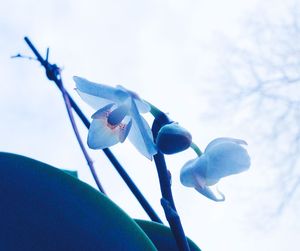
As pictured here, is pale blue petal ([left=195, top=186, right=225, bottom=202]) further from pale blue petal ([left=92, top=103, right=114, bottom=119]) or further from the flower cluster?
pale blue petal ([left=92, top=103, right=114, bottom=119])

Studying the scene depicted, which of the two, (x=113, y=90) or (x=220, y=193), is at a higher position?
(x=113, y=90)

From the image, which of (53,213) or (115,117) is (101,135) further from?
(53,213)

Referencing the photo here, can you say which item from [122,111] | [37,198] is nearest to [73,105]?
[122,111]

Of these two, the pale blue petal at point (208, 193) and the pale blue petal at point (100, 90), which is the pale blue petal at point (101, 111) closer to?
the pale blue petal at point (100, 90)

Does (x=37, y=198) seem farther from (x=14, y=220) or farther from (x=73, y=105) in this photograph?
(x=73, y=105)

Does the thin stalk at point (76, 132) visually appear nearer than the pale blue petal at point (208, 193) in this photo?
No

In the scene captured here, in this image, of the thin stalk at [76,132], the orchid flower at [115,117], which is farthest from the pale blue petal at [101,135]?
the thin stalk at [76,132]

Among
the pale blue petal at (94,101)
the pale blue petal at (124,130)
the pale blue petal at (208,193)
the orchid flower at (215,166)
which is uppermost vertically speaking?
A: the pale blue petal at (94,101)

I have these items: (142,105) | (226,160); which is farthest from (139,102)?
(226,160)
